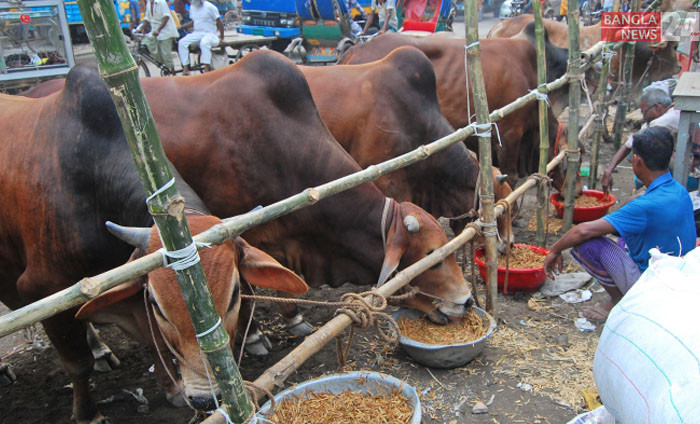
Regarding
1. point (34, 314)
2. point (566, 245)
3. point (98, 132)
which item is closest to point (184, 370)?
point (34, 314)

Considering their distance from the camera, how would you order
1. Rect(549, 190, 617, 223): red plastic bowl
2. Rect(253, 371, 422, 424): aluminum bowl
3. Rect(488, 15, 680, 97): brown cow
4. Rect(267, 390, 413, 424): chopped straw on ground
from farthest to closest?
1. Rect(488, 15, 680, 97): brown cow
2. Rect(549, 190, 617, 223): red plastic bowl
3. Rect(253, 371, 422, 424): aluminum bowl
4. Rect(267, 390, 413, 424): chopped straw on ground

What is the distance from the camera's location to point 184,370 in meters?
→ 2.51

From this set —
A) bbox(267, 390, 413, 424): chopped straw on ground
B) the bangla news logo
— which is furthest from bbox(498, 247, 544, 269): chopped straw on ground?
the bangla news logo

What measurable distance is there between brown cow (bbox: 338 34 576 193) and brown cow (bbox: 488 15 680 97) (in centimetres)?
321

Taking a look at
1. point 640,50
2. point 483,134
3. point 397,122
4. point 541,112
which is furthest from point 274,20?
point 483,134

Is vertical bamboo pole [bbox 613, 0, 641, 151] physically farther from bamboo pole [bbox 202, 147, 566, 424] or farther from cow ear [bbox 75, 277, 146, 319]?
cow ear [bbox 75, 277, 146, 319]

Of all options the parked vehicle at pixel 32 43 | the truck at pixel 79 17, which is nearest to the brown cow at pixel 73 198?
the parked vehicle at pixel 32 43

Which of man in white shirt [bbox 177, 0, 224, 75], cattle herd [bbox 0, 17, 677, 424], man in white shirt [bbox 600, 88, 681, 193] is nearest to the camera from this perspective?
cattle herd [bbox 0, 17, 677, 424]

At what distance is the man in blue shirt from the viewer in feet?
12.8

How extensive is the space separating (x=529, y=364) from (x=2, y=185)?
12.0ft

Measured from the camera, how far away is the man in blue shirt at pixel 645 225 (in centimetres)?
Result: 391

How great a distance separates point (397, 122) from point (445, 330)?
200 cm

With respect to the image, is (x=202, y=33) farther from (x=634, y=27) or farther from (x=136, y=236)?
(x=136, y=236)

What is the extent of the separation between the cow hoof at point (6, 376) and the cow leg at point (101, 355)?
0.59 meters
